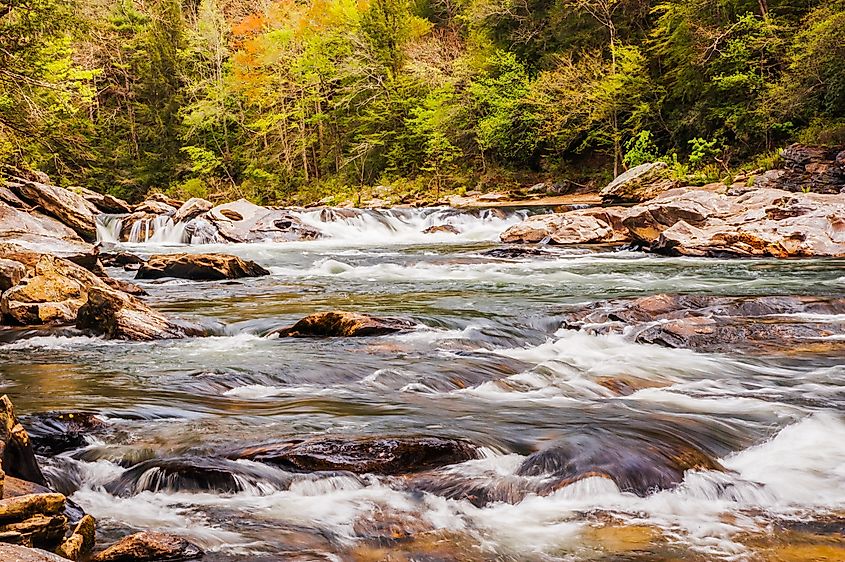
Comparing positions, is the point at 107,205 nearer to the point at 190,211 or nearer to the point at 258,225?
the point at 190,211

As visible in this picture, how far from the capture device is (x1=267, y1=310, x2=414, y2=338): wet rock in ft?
26.4

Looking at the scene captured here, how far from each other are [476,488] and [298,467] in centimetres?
102

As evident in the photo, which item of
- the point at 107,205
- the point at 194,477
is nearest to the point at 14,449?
the point at 194,477

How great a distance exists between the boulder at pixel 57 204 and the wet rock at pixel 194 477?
58.7 ft

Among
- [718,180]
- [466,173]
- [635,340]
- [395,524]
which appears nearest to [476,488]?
[395,524]

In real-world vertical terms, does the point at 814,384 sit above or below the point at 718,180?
below

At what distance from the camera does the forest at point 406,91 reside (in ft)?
66.8

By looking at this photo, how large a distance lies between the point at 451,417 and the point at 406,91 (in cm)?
3367

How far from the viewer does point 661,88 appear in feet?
91.1

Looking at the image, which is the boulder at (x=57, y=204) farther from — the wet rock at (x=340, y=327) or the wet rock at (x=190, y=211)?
the wet rock at (x=340, y=327)

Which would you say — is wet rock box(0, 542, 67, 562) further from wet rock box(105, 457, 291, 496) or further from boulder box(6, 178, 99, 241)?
boulder box(6, 178, 99, 241)

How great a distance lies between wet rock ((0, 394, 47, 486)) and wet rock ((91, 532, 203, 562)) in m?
0.76

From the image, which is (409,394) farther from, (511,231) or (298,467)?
(511,231)

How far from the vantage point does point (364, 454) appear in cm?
407
